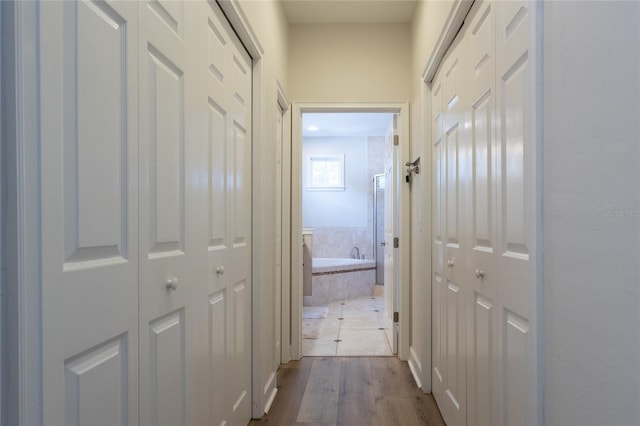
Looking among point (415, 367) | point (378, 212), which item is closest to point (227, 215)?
point (415, 367)

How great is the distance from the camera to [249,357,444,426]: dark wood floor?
2.46m

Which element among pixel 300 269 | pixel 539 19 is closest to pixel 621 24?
pixel 539 19

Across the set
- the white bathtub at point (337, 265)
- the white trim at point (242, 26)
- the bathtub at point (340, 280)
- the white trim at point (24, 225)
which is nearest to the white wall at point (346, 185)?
the white bathtub at point (337, 265)

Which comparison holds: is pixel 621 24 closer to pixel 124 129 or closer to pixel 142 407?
pixel 124 129

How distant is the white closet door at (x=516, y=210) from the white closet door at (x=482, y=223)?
86 mm

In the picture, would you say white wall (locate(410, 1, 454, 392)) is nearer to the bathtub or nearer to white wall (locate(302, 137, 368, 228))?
the bathtub

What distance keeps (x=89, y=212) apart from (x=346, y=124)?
19.8ft

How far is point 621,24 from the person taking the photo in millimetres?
800

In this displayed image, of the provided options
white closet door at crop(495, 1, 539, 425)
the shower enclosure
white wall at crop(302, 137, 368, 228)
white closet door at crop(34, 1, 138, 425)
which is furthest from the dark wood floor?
white wall at crop(302, 137, 368, 228)

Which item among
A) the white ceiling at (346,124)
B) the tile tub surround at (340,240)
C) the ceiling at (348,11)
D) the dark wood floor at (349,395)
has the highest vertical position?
the ceiling at (348,11)

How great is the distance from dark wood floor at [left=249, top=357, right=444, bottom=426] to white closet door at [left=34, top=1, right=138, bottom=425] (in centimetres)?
164

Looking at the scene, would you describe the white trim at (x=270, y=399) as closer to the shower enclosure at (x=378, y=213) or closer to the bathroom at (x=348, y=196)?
the bathroom at (x=348, y=196)

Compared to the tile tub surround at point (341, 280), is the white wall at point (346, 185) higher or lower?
higher

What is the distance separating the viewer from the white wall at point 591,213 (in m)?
0.79
